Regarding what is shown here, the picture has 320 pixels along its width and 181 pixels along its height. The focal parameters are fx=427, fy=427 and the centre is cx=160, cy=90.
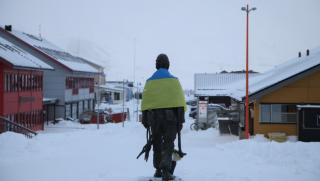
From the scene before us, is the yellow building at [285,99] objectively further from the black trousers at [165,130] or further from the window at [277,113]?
the black trousers at [165,130]

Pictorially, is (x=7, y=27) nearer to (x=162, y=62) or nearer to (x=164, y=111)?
(x=162, y=62)

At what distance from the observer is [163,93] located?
8531 mm

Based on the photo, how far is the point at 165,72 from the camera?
8766mm

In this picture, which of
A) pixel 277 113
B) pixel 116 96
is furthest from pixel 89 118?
pixel 116 96

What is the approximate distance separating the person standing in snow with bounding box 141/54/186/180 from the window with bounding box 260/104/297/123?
650 inches

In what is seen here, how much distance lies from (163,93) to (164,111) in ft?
1.18

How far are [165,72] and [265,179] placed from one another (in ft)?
11.1

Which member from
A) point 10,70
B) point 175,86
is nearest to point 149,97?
point 175,86

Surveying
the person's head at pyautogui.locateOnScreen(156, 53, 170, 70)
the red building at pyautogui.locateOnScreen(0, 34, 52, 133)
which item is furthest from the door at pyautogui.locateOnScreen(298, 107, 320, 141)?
the red building at pyautogui.locateOnScreen(0, 34, 52, 133)

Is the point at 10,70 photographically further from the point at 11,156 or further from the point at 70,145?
the point at 11,156

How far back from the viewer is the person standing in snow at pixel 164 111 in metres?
8.51

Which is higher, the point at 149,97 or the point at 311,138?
the point at 149,97

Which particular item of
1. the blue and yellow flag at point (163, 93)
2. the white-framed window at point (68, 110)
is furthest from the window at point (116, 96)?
the blue and yellow flag at point (163, 93)

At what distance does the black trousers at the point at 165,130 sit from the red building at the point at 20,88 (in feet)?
65.4
